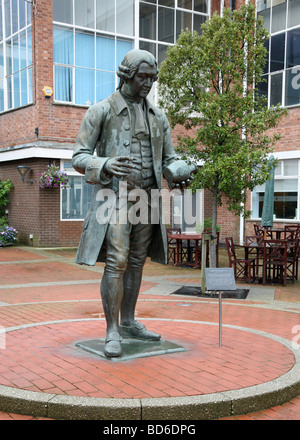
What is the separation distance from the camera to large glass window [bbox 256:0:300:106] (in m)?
17.6

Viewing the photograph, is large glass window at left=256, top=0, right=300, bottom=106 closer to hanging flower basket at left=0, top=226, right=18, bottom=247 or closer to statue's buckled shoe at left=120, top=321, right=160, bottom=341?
hanging flower basket at left=0, top=226, right=18, bottom=247

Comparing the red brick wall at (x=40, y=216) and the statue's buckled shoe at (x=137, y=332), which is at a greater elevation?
the red brick wall at (x=40, y=216)

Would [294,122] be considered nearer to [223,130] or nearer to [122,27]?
[122,27]

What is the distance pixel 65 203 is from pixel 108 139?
43.5 feet

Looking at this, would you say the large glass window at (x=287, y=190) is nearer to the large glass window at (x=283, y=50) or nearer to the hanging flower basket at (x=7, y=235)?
the large glass window at (x=283, y=50)

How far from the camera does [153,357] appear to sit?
4445 millimetres

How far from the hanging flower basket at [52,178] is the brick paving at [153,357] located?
739cm

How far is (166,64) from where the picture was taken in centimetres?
1010

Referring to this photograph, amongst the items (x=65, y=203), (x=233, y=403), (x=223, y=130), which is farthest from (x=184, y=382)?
(x=65, y=203)

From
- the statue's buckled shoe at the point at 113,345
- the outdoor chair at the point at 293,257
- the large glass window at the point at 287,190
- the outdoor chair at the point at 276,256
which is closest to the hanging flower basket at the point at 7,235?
the large glass window at the point at 287,190

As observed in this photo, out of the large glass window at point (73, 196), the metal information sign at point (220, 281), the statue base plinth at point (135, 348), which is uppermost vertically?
the large glass window at point (73, 196)

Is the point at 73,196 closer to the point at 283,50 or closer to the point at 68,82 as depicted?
the point at 68,82

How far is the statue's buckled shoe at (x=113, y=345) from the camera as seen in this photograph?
429 cm

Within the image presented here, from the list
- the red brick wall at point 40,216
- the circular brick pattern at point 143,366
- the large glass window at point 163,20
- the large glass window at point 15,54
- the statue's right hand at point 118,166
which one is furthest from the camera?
the large glass window at point 163,20
